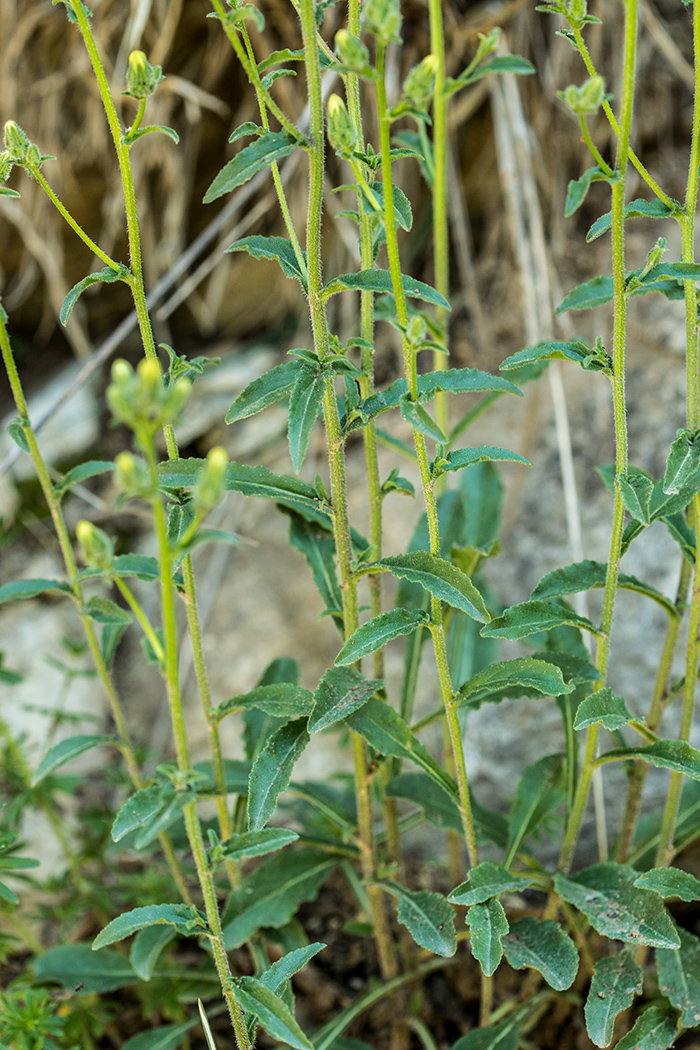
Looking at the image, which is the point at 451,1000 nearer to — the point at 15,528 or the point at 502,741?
the point at 502,741

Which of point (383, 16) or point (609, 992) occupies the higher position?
point (383, 16)

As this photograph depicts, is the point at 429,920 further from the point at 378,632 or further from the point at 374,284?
the point at 374,284

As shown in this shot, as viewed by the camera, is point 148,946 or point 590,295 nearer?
point 590,295

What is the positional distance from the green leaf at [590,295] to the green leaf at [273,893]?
0.90 metres

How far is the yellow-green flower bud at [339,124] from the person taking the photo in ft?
2.81

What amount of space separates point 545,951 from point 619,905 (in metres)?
0.11

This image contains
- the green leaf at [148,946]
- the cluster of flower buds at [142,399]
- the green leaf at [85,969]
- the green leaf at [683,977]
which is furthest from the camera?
the green leaf at [85,969]

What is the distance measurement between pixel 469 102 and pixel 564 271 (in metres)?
0.53

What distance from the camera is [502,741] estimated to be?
6.45ft

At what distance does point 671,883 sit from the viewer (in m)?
1.08

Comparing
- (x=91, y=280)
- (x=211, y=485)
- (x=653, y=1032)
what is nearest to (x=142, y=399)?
(x=211, y=485)

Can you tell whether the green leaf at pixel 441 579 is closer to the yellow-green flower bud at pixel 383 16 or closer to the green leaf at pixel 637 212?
the green leaf at pixel 637 212

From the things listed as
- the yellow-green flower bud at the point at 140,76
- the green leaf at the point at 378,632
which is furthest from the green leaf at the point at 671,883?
the yellow-green flower bud at the point at 140,76

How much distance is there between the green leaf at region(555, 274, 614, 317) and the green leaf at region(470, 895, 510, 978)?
0.74 m
